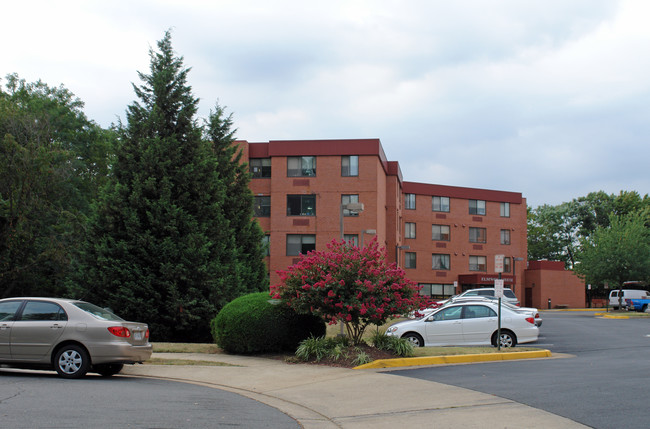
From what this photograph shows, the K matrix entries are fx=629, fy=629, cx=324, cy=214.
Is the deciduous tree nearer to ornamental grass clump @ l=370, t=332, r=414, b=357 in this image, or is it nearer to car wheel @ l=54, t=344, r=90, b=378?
ornamental grass clump @ l=370, t=332, r=414, b=357

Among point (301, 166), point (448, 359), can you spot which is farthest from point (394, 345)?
point (301, 166)

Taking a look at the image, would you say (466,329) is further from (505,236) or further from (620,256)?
(505,236)

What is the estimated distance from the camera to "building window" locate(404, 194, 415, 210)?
5688cm

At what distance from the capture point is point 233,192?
1200 inches

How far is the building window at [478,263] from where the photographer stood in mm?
58344

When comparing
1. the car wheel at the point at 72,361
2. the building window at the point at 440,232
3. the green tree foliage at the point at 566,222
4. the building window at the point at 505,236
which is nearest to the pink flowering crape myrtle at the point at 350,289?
the car wheel at the point at 72,361

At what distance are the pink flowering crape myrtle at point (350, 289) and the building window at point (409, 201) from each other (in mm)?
41869

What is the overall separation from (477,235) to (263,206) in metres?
24.1

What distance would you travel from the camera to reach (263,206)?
145ft

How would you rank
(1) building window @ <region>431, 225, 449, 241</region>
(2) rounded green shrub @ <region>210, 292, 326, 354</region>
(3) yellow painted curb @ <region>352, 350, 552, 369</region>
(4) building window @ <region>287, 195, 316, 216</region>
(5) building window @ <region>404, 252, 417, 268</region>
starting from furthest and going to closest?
1. (1) building window @ <region>431, 225, 449, 241</region>
2. (5) building window @ <region>404, 252, 417, 268</region>
3. (4) building window @ <region>287, 195, 316, 216</region>
4. (2) rounded green shrub @ <region>210, 292, 326, 354</region>
5. (3) yellow painted curb @ <region>352, 350, 552, 369</region>

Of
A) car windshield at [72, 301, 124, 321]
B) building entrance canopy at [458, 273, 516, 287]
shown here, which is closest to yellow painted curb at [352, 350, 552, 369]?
car windshield at [72, 301, 124, 321]

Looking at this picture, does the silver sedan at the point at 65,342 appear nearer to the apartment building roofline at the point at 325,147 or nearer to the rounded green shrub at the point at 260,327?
the rounded green shrub at the point at 260,327

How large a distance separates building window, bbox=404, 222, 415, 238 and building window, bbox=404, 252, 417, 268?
5.34ft

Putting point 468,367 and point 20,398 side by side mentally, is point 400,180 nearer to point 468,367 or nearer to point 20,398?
point 468,367
